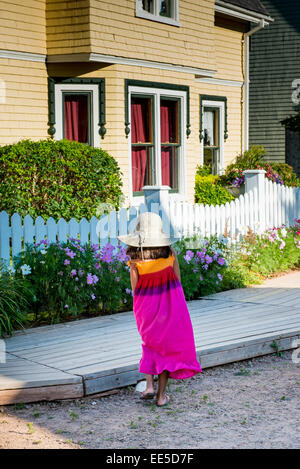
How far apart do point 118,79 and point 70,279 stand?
6626 millimetres

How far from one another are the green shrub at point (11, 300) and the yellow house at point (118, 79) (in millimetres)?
5386

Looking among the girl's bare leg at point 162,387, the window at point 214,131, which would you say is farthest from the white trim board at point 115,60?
the girl's bare leg at point 162,387

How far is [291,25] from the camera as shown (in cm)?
2398

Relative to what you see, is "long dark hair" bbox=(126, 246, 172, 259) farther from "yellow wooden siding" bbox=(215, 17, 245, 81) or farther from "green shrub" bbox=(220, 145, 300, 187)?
"yellow wooden siding" bbox=(215, 17, 245, 81)

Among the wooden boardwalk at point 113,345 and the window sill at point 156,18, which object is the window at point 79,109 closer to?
the window sill at point 156,18

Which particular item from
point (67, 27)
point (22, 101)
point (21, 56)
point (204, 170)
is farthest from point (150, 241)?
point (204, 170)

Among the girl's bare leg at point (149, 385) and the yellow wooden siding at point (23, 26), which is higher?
the yellow wooden siding at point (23, 26)

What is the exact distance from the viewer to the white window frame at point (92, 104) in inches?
513

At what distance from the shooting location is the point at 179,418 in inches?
196

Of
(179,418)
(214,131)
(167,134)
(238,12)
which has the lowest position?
(179,418)

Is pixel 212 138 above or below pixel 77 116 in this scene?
below

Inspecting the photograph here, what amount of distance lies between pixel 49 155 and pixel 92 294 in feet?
14.4

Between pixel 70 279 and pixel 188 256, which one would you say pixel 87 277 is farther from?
pixel 188 256

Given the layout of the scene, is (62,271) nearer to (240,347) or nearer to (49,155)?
(240,347)
